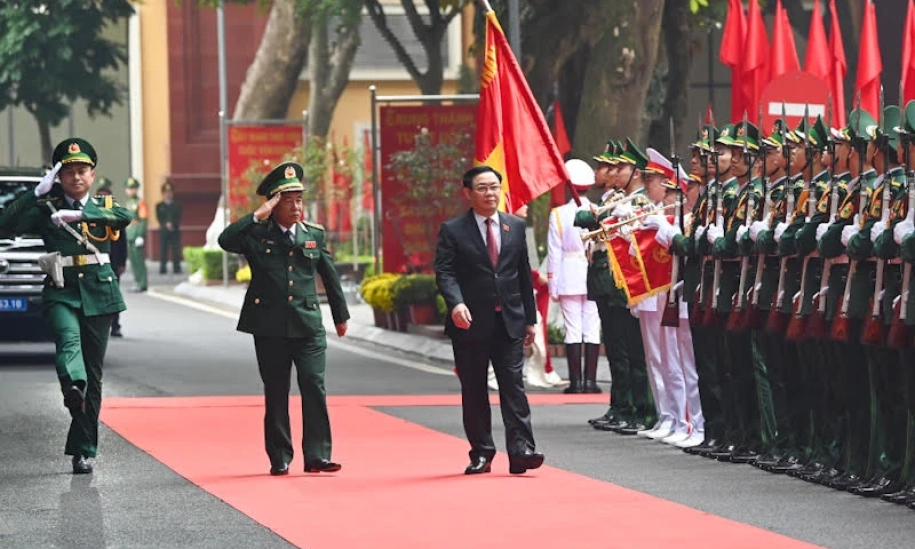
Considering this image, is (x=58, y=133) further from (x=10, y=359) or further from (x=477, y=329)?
(x=477, y=329)

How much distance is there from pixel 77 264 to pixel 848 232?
4.75m

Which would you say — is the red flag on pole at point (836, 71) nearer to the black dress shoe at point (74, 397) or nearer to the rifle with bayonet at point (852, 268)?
the rifle with bayonet at point (852, 268)

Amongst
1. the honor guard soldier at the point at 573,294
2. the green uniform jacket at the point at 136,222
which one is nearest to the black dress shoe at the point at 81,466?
the honor guard soldier at the point at 573,294

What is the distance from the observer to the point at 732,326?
47.8 ft

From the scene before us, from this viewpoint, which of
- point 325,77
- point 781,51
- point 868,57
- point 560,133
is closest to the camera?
point 868,57

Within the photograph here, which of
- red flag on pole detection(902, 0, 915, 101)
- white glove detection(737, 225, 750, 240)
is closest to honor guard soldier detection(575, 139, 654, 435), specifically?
white glove detection(737, 225, 750, 240)

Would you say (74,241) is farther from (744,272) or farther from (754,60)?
(754,60)

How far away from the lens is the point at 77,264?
1444cm

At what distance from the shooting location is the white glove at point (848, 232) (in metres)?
12.7

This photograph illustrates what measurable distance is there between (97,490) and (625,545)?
3.63 metres

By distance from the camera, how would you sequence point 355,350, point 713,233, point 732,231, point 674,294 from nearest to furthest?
1. point 732,231
2. point 713,233
3. point 674,294
4. point 355,350

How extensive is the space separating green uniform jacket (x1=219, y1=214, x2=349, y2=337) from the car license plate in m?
8.32

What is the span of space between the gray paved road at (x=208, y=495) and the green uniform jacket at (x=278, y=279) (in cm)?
110

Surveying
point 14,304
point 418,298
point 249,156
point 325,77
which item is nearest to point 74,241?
point 14,304
